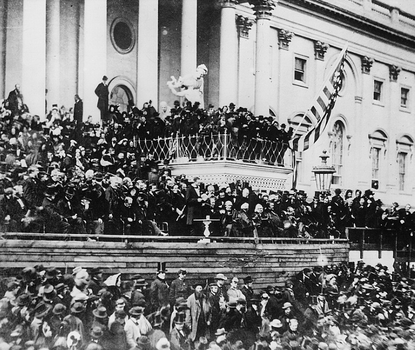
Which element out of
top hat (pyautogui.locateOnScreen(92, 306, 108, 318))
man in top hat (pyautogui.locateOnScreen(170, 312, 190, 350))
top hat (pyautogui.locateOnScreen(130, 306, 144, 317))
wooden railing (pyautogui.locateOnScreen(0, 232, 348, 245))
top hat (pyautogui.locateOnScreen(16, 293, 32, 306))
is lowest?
man in top hat (pyautogui.locateOnScreen(170, 312, 190, 350))

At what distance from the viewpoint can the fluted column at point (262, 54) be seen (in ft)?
100

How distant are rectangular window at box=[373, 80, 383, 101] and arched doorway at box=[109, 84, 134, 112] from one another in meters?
18.5

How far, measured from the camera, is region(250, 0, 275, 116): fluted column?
100 ft

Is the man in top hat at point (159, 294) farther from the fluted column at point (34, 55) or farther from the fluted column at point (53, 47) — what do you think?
the fluted column at point (53, 47)

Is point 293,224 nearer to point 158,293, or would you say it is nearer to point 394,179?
point 158,293

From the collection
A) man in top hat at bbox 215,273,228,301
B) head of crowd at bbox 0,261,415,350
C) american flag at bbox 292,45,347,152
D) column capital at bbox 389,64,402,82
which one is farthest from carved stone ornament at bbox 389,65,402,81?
man in top hat at bbox 215,273,228,301

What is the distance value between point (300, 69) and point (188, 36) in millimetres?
→ 11119

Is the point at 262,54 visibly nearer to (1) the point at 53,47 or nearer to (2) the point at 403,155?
(1) the point at 53,47

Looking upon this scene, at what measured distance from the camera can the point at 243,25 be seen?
113ft

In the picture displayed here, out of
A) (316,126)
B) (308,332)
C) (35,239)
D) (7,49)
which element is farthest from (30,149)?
(316,126)

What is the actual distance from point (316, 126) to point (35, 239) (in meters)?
16.2

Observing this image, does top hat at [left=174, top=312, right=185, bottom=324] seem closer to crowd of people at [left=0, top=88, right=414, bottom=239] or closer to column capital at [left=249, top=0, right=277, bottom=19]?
crowd of people at [left=0, top=88, right=414, bottom=239]

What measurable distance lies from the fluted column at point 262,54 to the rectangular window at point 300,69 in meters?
8.12

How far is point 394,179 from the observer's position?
43.5 meters
